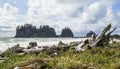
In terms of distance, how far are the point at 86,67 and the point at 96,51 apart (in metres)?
6.79

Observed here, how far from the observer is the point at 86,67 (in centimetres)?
1117

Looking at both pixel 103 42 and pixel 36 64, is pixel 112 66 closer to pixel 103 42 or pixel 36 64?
pixel 36 64

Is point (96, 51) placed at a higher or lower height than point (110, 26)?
lower

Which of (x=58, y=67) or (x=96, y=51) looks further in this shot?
(x=96, y=51)

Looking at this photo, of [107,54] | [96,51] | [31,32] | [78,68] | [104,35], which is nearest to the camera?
[78,68]

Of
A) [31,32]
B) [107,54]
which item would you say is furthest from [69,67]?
[31,32]

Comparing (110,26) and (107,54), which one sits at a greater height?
(110,26)

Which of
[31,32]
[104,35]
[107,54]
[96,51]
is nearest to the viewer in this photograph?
[107,54]

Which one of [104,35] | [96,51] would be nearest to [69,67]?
[96,51]

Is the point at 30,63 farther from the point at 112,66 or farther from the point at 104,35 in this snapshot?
the point at 104,35

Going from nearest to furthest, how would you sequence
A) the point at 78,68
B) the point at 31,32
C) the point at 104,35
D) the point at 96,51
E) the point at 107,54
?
the point at 78,68
the point at 107,54
the point at 96,51
the point at 104,35
the point at 31,32

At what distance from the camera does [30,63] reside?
11391mm

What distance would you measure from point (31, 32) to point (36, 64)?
130 m

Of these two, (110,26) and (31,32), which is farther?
(31,32)
